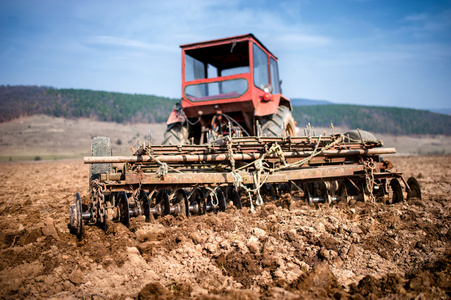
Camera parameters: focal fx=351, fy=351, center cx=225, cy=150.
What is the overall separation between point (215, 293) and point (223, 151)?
87.6 inches

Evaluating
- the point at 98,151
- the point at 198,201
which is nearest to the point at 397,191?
the point at 198,201

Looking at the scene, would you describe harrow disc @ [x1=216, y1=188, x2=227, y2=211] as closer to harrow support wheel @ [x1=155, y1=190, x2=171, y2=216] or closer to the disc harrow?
the disc harrow

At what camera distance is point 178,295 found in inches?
99.6

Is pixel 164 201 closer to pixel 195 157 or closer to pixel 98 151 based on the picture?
pixel 195 157

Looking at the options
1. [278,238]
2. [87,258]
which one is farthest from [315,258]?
[87,258]

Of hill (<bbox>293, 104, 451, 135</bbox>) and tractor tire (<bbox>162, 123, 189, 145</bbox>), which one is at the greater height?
hill (<bbox>293, 104, 451, 135</bbox>)

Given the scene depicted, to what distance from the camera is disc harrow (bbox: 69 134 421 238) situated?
4.13 meters

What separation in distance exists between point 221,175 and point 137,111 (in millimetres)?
44444

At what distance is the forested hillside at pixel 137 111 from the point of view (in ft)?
133

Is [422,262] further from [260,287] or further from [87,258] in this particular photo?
[87,258]

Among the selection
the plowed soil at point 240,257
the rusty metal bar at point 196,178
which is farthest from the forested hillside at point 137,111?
the plowed soil at point 240,257

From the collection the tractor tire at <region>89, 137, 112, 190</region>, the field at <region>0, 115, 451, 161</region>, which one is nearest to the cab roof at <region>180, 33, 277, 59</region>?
the tractor tire at <region>89, 137, 112, 190</region>

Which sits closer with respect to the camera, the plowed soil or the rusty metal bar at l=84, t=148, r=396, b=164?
the plowed soil

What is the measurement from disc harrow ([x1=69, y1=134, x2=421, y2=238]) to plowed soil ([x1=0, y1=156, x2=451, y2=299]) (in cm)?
32
